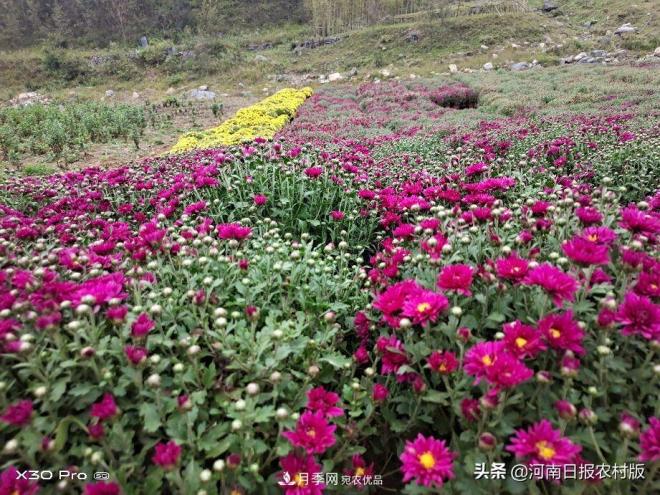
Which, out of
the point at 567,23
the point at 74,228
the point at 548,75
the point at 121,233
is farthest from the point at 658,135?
the point at 567,23

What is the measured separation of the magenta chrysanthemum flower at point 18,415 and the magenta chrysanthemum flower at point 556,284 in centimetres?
192

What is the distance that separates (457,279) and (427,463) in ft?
2.42

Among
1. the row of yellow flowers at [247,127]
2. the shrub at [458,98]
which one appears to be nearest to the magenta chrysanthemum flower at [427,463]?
the row of yellow flowers at [247,127]

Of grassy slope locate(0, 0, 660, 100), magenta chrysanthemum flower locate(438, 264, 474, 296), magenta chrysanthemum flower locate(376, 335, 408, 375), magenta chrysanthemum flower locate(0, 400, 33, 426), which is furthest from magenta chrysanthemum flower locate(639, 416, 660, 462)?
grassy slope locate(0, 0, 660, 100)

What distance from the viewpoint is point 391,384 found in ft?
6.60

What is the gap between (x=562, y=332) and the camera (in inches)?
59.8

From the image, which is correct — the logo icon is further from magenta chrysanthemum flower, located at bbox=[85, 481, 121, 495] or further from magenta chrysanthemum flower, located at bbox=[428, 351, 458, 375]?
magenta chrysanthemum flower, located at bbox=[428, 351, 458, 375]

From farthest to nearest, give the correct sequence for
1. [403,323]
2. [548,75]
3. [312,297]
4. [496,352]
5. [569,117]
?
[548,75] → [569,117] → [312,297] → [403,323] → [496,352]

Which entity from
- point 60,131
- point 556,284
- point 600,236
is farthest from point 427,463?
point 60,131

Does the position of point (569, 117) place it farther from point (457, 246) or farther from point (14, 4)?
point (14, 4)

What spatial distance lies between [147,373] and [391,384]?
1144 mm

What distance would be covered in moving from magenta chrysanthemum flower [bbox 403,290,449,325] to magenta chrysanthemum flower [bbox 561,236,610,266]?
0.54m

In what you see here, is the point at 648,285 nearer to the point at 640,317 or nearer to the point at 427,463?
the point at 640,317

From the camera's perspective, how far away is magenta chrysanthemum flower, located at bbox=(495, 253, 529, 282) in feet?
5.64
